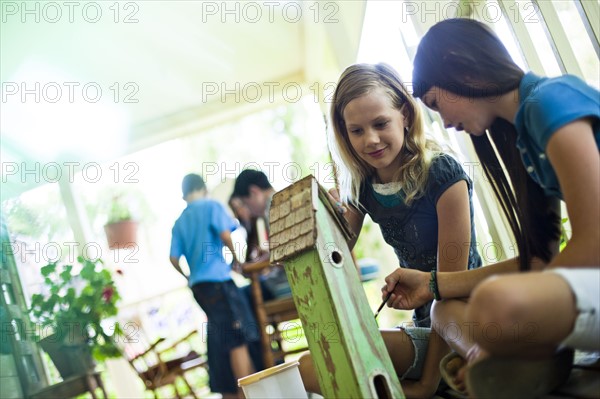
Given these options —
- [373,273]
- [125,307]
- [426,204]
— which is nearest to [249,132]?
[125,307]

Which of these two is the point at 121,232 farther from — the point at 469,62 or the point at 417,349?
the point at 469,62

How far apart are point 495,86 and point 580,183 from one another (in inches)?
11.6

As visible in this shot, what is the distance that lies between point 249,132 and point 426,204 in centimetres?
777

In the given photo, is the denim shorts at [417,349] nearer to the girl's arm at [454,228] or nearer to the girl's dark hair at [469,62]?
the girl's arm at [454,228]

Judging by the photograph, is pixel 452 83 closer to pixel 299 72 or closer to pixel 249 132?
pixel 299 72

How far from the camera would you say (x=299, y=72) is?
22.0 ft

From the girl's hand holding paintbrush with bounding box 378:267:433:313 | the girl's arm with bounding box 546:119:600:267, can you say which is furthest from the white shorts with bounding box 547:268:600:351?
the girl's hand holding paintbrush with bounding box 378:267:433:313

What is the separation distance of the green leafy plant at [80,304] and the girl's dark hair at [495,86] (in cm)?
270

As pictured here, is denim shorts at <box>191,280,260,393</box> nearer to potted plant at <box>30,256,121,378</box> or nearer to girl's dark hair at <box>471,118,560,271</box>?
potted plant at <box>30,256,121,378</box>

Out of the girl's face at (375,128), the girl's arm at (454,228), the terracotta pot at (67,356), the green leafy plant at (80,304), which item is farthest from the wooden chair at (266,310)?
the girl's arm at (454,228)

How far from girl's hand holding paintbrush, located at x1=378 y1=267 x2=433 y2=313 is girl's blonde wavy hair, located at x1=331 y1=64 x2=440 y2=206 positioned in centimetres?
28

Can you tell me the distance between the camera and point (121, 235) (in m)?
6.08

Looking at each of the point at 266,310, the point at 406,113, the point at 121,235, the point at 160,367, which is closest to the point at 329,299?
the point at 406,113

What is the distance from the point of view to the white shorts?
89cm
